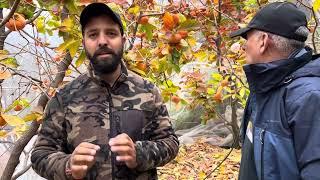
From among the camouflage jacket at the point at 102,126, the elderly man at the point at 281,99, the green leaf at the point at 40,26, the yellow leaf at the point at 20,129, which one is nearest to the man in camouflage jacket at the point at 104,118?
the camouflage jacket at the point at 102,126

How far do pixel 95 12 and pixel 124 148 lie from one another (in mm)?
697

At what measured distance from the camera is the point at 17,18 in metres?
2.19

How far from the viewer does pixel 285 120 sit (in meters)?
1.73

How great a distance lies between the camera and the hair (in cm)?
189

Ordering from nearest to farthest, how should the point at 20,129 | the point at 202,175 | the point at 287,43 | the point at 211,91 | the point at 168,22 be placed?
the point at 287,43 < the point at 168,22 < the point at 20,129 < the point at 211,91 < the point at 202,175

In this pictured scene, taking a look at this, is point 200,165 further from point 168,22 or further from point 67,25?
point 67,25

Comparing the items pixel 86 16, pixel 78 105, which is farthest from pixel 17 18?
pixel 78 105

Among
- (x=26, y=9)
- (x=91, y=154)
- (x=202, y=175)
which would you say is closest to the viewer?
(x=91, y=154)

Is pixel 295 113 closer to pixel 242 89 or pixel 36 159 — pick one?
pixel 36 159

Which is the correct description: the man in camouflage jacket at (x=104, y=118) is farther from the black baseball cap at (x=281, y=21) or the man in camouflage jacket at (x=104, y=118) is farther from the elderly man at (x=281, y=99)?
the black baseball cap at (x=281, y=21)

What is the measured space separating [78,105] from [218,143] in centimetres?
619

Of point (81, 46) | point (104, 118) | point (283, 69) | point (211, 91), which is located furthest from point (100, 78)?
point (211, 91)

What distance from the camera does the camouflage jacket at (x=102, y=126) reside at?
6.06 ft

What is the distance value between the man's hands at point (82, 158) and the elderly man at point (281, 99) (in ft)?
2.31
